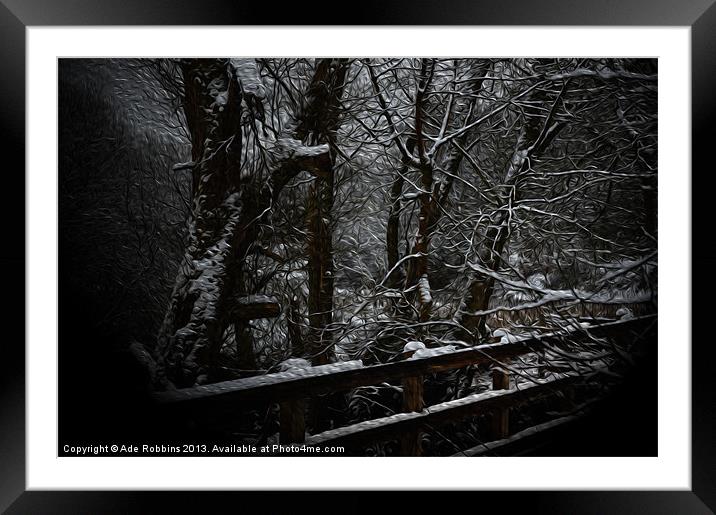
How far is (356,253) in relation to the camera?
183 centimetres

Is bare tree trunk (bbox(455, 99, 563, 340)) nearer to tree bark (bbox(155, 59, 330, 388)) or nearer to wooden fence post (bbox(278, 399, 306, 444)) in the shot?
wooden fence post (bbox(278, 399, 306, 444))

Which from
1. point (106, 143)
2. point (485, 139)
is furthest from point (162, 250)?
point (485, 139)

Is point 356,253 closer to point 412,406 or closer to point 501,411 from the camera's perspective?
point 412,406

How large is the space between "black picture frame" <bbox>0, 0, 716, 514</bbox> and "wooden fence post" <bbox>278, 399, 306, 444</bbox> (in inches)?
10.4

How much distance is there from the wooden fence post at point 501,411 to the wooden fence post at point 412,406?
0.41 meters

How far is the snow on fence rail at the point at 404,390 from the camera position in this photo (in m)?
1.83

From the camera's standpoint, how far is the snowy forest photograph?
1.80 m

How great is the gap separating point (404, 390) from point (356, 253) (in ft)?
2.64

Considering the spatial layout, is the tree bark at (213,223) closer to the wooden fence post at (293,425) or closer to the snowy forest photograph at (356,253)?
the snowy forest photograph at (356,253)

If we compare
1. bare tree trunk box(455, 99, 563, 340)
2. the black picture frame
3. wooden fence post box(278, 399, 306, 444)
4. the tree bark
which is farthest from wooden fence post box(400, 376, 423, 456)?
the tree bark
